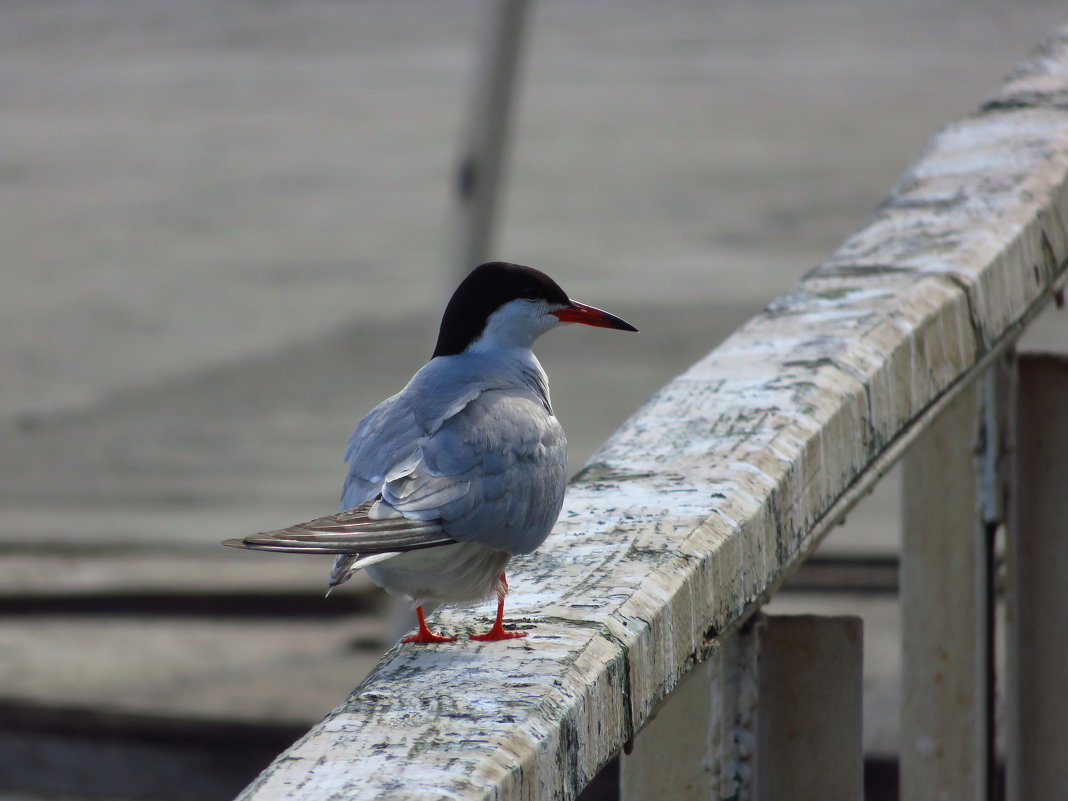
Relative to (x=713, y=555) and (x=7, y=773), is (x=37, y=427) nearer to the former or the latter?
(x=7, y=773)

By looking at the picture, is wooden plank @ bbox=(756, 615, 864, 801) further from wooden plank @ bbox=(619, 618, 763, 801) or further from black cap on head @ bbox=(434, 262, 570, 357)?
black cap on head @ bbox=(434, 262, 570, 357)

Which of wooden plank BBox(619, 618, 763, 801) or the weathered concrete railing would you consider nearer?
the weathered concrete railing

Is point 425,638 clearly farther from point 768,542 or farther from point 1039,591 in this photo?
point 1039,591

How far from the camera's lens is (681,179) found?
12781 mm

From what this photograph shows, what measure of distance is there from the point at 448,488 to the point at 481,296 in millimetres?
519

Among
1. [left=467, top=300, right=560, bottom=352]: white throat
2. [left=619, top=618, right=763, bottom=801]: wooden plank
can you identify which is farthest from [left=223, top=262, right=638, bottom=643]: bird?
[left=619, top=618, right=763, bottom=801]: wooden plank

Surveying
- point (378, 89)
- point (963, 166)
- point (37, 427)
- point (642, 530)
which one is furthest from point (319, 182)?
point (642, 530)

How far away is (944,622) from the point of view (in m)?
2.08

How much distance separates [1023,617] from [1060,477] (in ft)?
0.68

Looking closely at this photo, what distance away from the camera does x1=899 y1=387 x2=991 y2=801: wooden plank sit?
205 cm

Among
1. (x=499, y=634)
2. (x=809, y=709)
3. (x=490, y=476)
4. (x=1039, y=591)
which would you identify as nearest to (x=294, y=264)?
(x=1039, y=591)

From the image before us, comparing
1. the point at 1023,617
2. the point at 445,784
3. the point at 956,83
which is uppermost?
the point at 956,83

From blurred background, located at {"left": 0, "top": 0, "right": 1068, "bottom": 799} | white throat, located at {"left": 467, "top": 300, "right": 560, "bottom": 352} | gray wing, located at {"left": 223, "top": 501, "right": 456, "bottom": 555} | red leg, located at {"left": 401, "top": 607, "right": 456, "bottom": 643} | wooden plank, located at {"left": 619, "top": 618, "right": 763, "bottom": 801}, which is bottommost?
wooden plank, located at {"left": 619, "top": 618, "right": 763, "bottom": 801}

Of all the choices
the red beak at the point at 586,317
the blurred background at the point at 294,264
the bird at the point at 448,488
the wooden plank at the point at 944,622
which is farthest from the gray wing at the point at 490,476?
the blurred background at the point at 294,264
